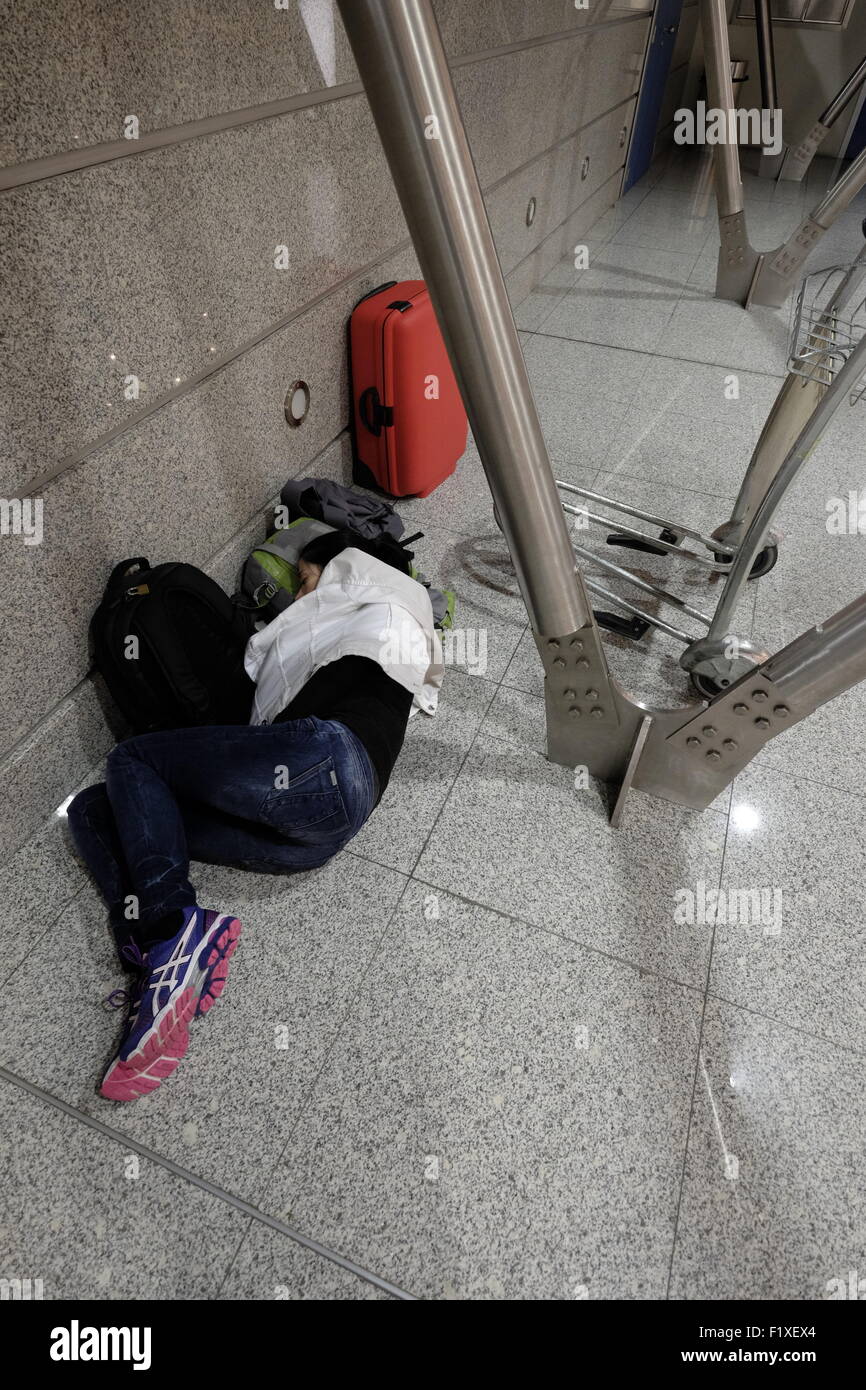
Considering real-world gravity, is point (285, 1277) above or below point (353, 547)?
below

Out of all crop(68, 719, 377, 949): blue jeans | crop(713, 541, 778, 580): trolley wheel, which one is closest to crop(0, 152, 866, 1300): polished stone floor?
crop(68, 719, 377, 949): blue jeans

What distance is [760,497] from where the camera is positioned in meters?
2.02

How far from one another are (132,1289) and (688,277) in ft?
16.4

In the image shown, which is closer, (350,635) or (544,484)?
(544,484)

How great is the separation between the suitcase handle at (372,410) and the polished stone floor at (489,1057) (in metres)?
0.97

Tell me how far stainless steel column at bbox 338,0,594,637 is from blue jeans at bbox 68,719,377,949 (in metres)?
0.52

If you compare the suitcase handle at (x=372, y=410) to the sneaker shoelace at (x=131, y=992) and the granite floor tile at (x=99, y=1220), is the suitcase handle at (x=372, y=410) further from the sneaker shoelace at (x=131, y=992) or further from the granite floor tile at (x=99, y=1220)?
the granite floor tile at (x=99, y=1220)

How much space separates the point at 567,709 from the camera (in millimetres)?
1512

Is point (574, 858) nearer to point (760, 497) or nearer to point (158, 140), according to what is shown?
point (760, 497)

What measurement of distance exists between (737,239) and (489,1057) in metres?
4.14

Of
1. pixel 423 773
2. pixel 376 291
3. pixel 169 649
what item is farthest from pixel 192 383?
pixel 423 773

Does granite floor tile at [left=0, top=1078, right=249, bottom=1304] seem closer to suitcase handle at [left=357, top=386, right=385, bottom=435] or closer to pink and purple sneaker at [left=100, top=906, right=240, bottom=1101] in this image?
pink and purple sneaker at [left=100, top=906, right=240, bottom=1101]
